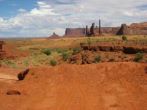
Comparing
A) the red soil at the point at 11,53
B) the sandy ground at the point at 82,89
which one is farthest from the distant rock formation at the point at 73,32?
the sandy ground at the point at 82,89

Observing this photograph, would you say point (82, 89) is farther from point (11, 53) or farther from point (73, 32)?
point (73, 32)

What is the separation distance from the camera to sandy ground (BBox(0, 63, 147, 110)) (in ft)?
45.5

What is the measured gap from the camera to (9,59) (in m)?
44.4

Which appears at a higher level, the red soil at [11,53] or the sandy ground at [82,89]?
the sandy ground at [82,89]

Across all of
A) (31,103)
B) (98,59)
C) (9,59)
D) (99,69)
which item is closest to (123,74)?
(99,69)

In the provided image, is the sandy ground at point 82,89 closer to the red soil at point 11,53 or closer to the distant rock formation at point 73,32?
the red soil at point 11,53

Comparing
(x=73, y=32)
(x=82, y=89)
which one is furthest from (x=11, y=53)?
(x=73, y=32)

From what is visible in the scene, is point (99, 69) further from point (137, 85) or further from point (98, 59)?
point (98, 59)

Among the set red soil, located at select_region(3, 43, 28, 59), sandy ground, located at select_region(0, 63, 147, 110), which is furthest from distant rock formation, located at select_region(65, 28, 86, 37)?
sandy ground, located at select_region(0, 63, 147, 110)

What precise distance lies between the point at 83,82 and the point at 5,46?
30829 millimetres

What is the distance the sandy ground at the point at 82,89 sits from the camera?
13867 millimetres

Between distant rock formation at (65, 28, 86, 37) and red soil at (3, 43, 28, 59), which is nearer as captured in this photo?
red soil at (3, 43, 28, 59)

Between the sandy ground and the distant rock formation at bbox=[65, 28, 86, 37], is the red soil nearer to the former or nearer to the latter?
the sandy ground

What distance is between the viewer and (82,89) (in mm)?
16500
